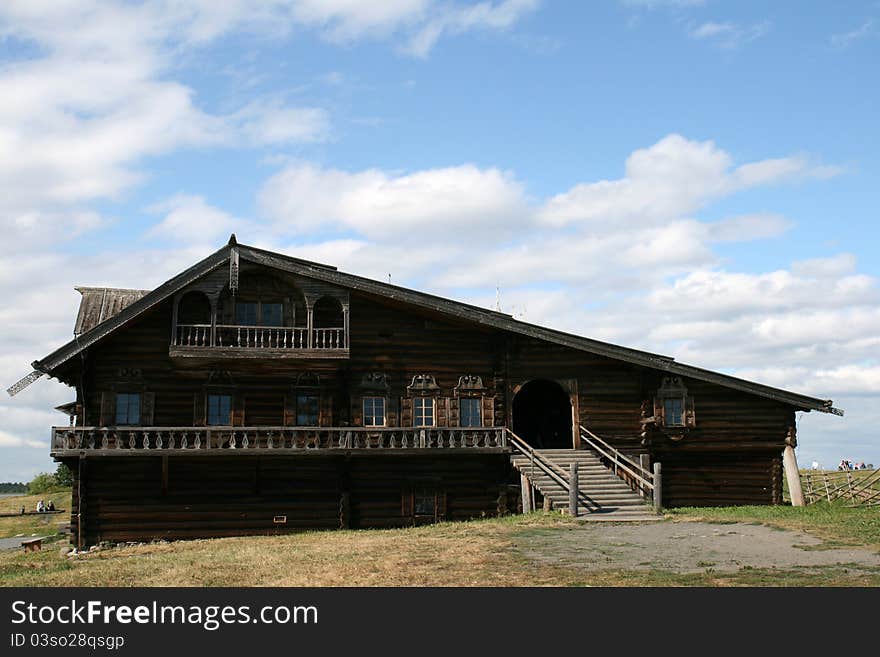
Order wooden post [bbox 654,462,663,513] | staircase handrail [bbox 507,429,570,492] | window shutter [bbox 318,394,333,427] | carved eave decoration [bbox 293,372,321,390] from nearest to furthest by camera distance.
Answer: wooden post [bbox 654,462,663,513]
staircase handrail [bbox 507,429,570,492]
window shutter [bbox 318,394,333,427]
carved eave decoration [bbox 293,372,321,390]

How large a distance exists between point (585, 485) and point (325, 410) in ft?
29.4

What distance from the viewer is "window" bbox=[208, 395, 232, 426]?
30.8m

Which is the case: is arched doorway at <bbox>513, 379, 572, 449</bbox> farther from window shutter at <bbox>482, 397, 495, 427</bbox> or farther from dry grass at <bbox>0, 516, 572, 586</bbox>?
dry grass at <bbox>0, 516, 572, 586</bbox>

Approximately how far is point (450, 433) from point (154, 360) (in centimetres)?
1000

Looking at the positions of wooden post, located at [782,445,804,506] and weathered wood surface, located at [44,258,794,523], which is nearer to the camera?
weathered wood surface, located at [44,258,794,523]

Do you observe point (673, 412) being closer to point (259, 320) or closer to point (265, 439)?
point (265, 439)

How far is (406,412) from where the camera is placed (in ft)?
105

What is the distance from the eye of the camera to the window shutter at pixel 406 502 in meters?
31.6

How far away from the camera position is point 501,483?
1271 inches

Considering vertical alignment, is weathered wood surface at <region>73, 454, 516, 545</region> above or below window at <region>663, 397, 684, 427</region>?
below

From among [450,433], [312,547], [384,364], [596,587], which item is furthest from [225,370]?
[596,587]

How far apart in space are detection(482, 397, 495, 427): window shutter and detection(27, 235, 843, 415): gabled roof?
8.77 feet

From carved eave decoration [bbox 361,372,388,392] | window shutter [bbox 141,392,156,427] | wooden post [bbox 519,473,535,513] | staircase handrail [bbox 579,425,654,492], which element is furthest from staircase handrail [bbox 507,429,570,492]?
window shutter [bbox 141,392,156,427]
